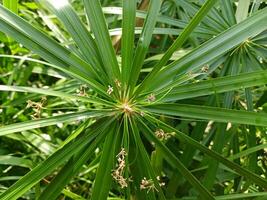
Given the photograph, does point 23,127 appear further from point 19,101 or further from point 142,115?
point 19,101

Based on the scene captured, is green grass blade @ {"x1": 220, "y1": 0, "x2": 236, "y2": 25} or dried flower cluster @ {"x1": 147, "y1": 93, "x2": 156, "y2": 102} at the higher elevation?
green grass blade @ {"x1": 220, "y1": 0, "x2": 236, "y2": 25}

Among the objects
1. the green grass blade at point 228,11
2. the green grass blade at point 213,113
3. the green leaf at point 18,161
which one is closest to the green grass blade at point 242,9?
the green grass blade at point 228,11

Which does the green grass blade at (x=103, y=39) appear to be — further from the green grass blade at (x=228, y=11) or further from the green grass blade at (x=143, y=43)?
the green grass blade at (x=228, y=11)

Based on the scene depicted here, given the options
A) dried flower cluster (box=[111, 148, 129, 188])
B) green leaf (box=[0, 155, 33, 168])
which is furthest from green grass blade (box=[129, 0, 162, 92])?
green leaf (box=[0, 155, 33, 168])

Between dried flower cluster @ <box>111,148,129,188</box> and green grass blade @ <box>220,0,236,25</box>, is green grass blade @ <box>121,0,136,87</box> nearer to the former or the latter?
dried flower cluster @ <box>111,148,129,188</box>

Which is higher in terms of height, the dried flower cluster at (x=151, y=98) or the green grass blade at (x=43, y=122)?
the dried flower cluster at (x=151, y=98)
